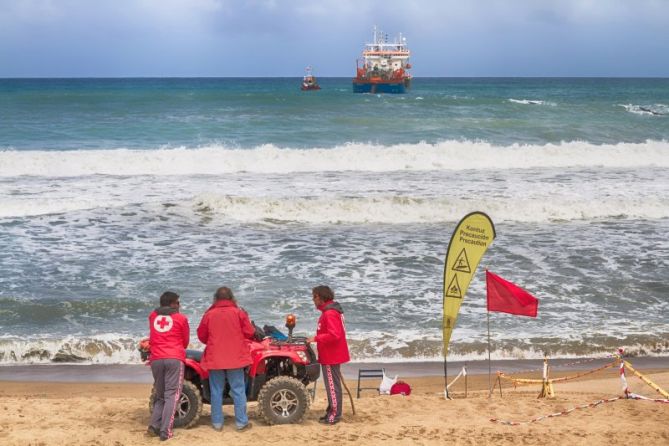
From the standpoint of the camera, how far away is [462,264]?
26.6ft

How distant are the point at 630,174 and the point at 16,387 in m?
24.8

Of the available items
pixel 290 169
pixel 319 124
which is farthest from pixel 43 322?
pixel 319 124

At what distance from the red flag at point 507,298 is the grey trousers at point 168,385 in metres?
3.06

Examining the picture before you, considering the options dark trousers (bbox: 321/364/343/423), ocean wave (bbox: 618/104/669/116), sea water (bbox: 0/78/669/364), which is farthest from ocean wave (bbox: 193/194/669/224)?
ocean wave (bbox: 618/104/669/116)

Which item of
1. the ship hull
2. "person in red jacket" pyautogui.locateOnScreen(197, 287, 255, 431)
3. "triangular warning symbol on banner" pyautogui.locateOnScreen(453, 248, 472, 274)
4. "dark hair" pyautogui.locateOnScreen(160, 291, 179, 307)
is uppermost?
the ship hull

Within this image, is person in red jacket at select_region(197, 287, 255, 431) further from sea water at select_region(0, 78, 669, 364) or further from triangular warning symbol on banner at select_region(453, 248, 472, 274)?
sea water at select_region(0, 78, 669, 364)

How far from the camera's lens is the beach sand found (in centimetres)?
699

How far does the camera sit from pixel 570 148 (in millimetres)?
36031

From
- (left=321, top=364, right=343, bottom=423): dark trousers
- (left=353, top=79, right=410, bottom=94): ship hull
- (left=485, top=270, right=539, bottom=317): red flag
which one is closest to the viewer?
(left=321, top=364, right=343, bottom=423): dark trousers

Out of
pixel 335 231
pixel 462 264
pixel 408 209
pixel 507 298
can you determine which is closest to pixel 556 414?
pixel 507 298

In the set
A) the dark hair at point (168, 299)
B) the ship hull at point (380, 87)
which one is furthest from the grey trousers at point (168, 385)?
the ship hull at point (380, 87)

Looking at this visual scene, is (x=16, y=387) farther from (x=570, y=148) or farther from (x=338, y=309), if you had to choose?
(x=570, y=148)

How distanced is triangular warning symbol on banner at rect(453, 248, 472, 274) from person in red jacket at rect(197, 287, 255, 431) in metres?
2.21

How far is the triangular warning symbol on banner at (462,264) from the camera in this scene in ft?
26.5
